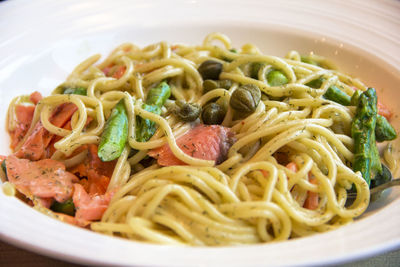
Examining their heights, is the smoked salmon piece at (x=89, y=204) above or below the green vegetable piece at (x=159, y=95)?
below

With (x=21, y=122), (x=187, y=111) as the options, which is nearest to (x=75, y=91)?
(x=21, y=122)

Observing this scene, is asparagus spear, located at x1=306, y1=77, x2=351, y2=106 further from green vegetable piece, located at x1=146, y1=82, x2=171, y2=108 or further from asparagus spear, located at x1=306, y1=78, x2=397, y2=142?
green vegetable piece, located at x1=146, y1=82, x2=171, y2=108

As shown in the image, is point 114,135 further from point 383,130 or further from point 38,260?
point 383,130

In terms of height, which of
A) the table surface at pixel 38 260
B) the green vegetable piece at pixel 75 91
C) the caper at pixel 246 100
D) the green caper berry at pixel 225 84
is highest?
the caper at pixel 246 100

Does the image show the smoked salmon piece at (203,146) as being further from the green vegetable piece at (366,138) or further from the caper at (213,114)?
the green vegetable piece at (366,138)

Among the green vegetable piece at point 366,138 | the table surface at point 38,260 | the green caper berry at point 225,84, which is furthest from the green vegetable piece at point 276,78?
the table surface at point 38,260

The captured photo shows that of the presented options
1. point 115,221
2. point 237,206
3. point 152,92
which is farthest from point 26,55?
point 237,206

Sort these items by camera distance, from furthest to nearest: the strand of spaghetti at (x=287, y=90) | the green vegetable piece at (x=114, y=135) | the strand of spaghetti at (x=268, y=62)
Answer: the strand of spaghetti at (x=268, y=62), the strand of spaghetti at (x=287, y=90), the green vegetable piece at (x=114, y=135)

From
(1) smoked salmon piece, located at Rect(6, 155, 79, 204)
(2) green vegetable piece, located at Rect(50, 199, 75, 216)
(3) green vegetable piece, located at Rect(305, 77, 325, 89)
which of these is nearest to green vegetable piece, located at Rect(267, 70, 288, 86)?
(3) green vegetable piece, located at Rect(305, 77, 325, 89)
